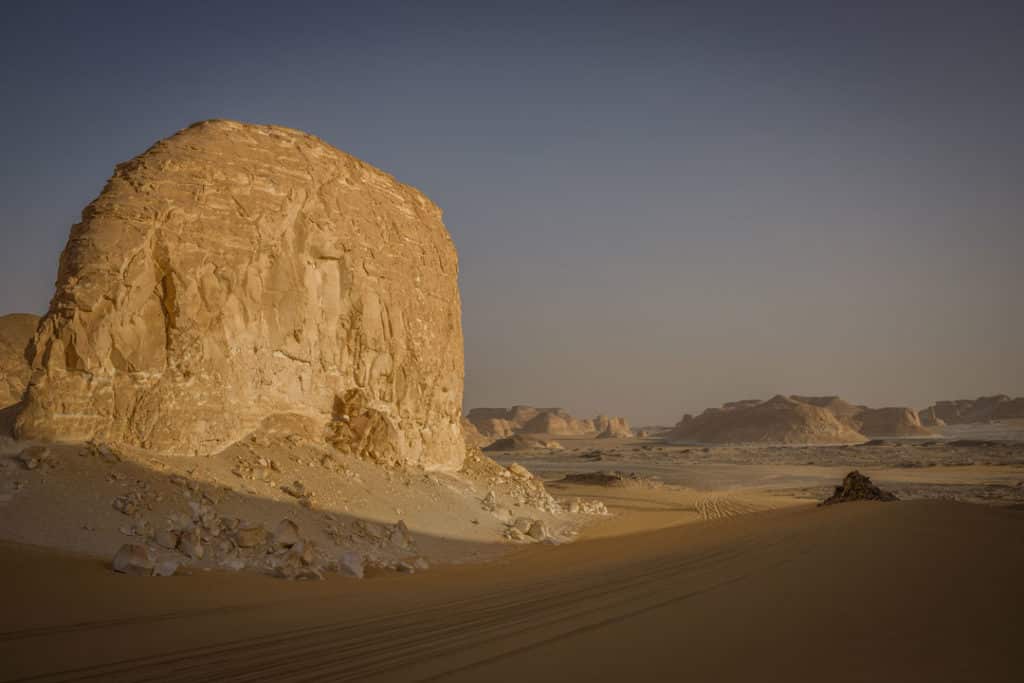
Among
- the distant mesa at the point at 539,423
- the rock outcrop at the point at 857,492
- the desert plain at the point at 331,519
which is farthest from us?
the distant mesa at the point at 539,423

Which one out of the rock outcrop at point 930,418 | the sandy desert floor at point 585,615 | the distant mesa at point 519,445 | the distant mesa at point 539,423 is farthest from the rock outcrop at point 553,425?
the sandy desert floor at point 585,615

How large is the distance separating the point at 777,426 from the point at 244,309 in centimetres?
8332

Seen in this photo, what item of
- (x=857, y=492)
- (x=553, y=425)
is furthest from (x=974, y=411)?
(x=857, y=492)

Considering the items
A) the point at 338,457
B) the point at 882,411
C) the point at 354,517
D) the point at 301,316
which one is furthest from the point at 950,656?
the point at 882,411

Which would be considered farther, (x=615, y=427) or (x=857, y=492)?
(x=615, y=427)

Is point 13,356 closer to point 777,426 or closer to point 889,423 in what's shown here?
point 777,426

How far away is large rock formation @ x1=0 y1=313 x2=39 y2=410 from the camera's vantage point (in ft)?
76.4

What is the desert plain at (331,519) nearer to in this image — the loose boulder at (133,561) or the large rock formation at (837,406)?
the loose boulder at (133,561)

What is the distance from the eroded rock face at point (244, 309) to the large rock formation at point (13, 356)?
46.9ft

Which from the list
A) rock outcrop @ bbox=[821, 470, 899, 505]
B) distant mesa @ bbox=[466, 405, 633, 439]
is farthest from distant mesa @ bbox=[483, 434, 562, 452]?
rock outcrop @ bbox=[821, 470, 899, 505]

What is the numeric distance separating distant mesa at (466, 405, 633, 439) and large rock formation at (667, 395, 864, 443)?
A: 27065 millimetres

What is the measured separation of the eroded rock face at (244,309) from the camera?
31.8 ft

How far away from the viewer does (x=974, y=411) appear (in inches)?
4719

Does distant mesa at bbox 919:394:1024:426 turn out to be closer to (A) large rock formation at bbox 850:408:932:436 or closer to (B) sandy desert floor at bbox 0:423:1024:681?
(A) large rock formation at bbox 850:408:932:436
